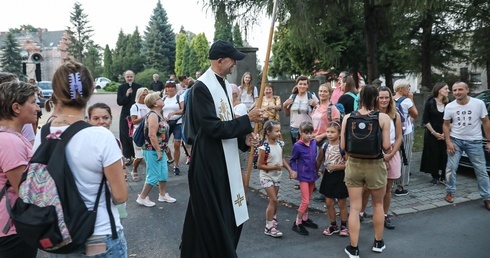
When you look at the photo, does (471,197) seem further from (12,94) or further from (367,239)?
(12,94)

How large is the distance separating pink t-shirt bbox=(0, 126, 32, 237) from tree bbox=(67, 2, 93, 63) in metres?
79.5

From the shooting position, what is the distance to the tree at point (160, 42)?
57.6m

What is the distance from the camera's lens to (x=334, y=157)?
499 centimetres

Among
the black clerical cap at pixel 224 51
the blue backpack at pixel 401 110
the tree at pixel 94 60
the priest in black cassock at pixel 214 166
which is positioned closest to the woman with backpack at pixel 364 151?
the priest in black cassock at pixel 214 166

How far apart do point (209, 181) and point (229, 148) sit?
0.33 meters

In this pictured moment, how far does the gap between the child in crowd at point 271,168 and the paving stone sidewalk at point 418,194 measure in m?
1.21

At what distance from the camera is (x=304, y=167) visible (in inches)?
200

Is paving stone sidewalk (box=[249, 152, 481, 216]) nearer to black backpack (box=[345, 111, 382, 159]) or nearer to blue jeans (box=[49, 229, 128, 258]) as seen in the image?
black backpack (box=[345, 111, 382, 159])

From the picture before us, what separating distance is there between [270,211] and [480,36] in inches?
617

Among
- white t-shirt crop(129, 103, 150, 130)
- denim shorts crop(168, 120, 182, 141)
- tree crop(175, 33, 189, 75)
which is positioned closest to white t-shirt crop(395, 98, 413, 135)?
denim shorts crop(168, 120, 182, 141)

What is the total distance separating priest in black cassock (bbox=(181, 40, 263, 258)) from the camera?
10.6 feet

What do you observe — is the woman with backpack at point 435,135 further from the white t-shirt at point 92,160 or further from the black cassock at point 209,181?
the white t-shirt at point 92,160

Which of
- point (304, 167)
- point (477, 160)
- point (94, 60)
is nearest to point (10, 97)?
point (304, 167)

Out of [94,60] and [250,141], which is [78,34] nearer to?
[94,60]
